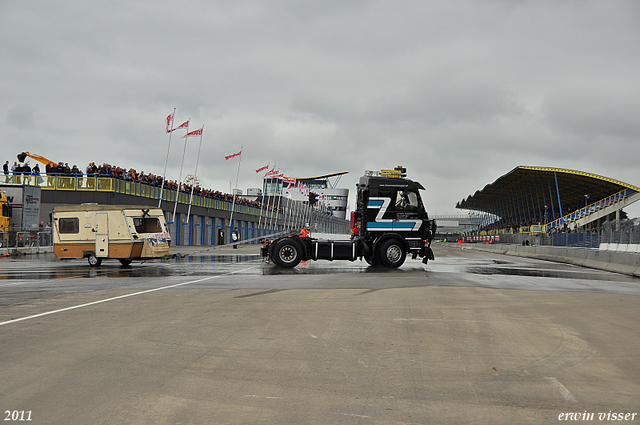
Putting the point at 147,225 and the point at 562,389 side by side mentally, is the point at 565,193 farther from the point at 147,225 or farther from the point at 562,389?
the point at 562,389

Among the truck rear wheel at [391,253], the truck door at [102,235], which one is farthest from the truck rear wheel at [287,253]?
the truck door at [102,235]

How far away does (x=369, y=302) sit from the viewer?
1146cm

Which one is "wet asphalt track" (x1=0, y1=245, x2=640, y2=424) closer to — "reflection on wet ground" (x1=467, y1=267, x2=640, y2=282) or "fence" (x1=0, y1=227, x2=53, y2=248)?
"reflection on wet ground" (x1=467, y1=267, x2=640, y2=282)

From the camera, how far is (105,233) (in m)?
23.4

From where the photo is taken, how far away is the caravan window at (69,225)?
77.2 feet

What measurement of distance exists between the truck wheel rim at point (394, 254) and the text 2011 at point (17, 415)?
18411 mm

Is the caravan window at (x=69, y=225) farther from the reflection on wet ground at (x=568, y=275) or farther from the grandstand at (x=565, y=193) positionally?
the grandstand at (x=565, y=193)

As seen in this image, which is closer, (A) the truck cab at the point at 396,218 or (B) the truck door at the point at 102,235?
(A) the truck cab at the point at 396,218

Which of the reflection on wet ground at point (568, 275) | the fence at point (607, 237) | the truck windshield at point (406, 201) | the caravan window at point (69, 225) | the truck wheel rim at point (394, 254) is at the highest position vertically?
the truck windshield at point (406, 201)

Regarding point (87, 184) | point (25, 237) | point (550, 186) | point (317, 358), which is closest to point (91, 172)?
point (87, 184)

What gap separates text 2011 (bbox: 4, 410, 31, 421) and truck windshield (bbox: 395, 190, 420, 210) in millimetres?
18785

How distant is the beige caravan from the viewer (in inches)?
917

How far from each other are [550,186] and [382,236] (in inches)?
2934

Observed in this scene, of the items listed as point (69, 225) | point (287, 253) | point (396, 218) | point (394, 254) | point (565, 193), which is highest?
point (565, 193)
